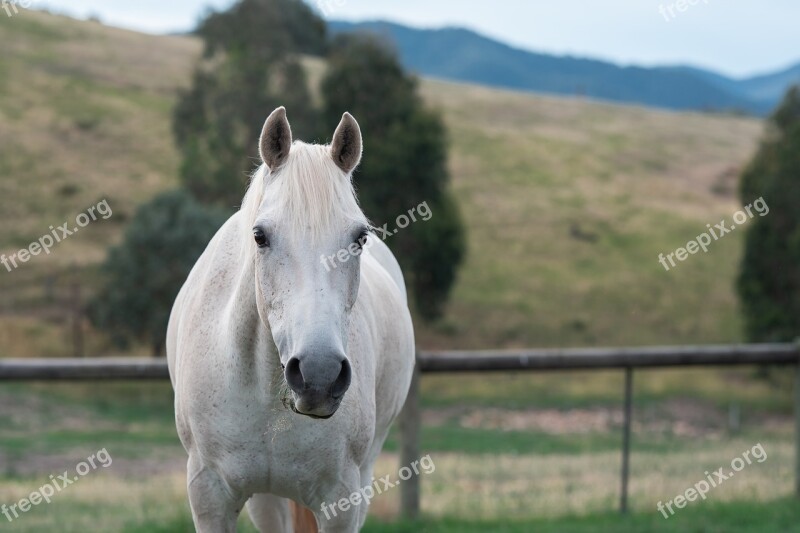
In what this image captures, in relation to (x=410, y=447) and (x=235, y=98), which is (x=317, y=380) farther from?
(x=235, y=98)

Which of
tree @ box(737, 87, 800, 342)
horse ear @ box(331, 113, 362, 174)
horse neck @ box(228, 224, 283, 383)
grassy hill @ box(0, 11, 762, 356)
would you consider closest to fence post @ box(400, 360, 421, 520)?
horse neck @ box(228, 224, 283, 383)

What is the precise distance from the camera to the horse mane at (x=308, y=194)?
106 inches

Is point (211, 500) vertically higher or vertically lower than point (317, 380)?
lower

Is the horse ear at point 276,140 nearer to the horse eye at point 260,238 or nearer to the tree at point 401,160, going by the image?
the horse eye at point 260,238

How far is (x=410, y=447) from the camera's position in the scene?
6363mm

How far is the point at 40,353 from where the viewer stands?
20.4 m

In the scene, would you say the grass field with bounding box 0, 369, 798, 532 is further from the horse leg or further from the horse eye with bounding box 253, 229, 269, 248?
the horse eye with bounding box 253, 229, 269, 248

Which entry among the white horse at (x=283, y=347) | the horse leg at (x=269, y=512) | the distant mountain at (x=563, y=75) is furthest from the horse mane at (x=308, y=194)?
the distant mountain at (x=563, y=75)

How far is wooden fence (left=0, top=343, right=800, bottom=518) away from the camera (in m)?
6.19

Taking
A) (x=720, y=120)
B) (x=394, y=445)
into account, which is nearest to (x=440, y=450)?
(x=394, y=445)

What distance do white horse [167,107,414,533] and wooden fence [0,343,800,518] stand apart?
2.54 metres

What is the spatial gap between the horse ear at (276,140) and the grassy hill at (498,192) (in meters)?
18.7

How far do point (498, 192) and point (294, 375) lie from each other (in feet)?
114

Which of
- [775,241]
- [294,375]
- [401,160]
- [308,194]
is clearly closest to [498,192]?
[401,160]
